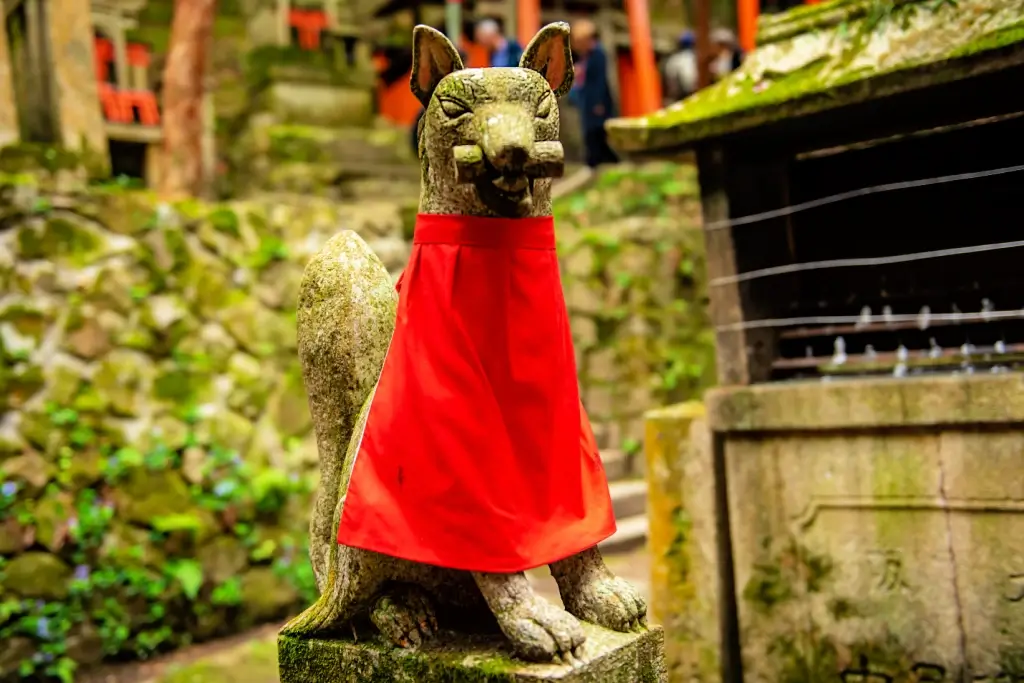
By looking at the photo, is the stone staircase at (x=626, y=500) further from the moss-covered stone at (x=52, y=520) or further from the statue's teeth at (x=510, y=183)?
the statue's teeth at (x=510, y=183)

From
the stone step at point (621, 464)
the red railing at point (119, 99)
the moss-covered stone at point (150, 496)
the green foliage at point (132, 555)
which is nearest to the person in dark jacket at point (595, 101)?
the stone step at point (621, 464)

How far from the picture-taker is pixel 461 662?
6.53ft

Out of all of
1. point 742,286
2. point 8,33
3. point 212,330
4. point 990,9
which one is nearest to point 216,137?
point 8,33

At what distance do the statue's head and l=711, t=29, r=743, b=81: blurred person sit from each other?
7356 millimetres

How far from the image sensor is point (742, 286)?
149 inches

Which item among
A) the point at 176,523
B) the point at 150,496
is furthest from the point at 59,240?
the point at 176,523

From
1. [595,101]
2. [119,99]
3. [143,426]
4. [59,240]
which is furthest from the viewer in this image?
[595,101]

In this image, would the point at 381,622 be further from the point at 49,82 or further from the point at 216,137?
the point at 216,137

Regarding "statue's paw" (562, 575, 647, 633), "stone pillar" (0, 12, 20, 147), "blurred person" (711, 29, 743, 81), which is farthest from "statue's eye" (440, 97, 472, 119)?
"blurred person" (711, 29, 743, 81)

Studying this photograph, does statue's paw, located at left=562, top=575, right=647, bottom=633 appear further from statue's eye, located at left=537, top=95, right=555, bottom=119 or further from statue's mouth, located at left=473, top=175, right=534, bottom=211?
statue's eye, located at left=537, top=95, right=555, bottom=119

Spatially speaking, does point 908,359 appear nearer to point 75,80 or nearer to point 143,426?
point 143,426

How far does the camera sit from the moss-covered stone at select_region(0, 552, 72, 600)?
4402 millimetres

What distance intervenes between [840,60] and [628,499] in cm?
395

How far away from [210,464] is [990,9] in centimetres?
431
